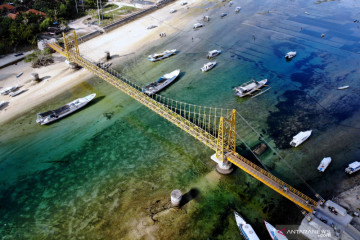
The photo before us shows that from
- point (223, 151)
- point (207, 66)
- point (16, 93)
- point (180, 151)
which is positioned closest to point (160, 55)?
point (207, 66)

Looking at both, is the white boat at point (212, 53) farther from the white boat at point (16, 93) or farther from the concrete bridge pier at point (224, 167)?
the white boat at point (16, 93)

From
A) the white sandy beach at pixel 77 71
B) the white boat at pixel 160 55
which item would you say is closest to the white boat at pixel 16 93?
the white sandy beach at pixel 77 71

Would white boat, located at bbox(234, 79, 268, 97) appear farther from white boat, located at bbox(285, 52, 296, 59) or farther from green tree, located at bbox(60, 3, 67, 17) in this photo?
green tree, located at bbox(60, 3, 67, 17)

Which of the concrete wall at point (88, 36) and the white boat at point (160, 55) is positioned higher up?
the concrete wall at point (88, 36)

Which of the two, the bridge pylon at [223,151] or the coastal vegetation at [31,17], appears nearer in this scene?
the bridge pylon at [223,151]

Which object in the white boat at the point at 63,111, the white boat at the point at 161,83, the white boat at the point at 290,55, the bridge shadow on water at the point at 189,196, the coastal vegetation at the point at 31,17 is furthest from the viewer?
the coastal vegetation at the point at 31,17

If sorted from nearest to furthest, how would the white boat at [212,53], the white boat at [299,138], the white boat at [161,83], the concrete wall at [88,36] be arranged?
the white boat at [299,138] → the white boat at [161,83] → the white boat at [212,53] → the concrete wall at [88,36]

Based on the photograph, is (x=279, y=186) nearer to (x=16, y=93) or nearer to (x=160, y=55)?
(x=160, y=55)
